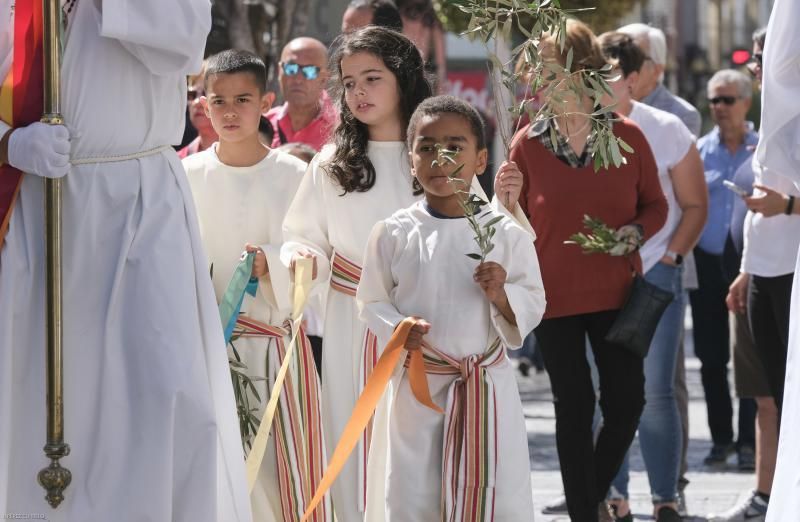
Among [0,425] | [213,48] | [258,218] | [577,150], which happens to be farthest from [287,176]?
[213,48]

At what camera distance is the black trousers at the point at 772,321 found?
25.3ft

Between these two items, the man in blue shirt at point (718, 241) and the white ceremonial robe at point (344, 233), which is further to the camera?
the man in blue shirt at point (718, 241)

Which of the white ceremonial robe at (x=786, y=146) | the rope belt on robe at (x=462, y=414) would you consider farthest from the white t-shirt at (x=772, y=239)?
the rope belt on robe at (x=462, y=414)

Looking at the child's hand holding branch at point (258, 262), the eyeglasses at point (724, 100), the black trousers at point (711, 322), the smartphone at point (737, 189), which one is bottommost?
the black trousers at point (711, 322)

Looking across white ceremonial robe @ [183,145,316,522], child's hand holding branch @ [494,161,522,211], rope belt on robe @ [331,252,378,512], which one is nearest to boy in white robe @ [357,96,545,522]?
child's hand holding branch @ [494,161,522,211]

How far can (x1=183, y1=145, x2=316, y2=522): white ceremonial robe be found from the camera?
6.81 meters

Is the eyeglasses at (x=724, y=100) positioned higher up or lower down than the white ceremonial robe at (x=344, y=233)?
higher up

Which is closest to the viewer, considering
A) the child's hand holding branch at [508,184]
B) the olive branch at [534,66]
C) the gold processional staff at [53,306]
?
the gold processional staff at [53,306]

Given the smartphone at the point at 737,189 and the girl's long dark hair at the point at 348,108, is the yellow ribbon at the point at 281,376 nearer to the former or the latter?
the girl's long dark hair at the point at 348,108

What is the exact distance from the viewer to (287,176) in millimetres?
6973

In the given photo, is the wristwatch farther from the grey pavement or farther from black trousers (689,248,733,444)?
black trousers (689,248,733,444)

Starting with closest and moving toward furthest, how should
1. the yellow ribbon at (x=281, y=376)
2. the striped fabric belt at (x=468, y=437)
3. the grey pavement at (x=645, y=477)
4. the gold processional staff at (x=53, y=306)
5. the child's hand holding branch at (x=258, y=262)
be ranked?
the gold processional staff at (x=53, y=306)
the striped fabric belt at (x=468, y=437)
the yellow ribbon at (x=281, y=376)
the child's hand holding branch at (x=258, y=262)
the grey pavement at (x=645, y=477)

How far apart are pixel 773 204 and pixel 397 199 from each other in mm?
1818

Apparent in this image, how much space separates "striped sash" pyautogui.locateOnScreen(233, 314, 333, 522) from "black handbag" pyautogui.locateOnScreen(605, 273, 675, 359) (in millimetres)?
1222
